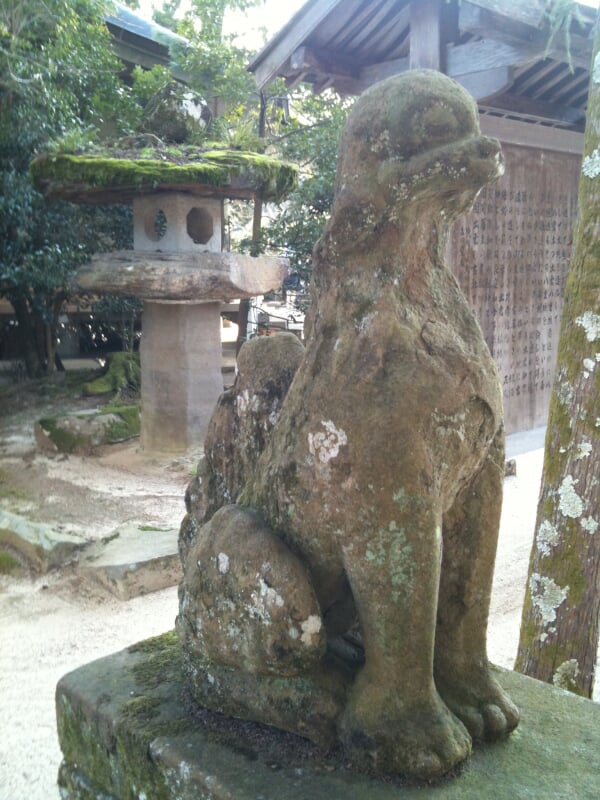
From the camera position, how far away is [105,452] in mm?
8141

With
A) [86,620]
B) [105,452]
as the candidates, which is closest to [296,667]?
[86,620]

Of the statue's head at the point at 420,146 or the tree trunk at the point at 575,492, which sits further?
the tree trunk at the point at 575,492

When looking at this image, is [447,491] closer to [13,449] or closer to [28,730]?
[28,730]

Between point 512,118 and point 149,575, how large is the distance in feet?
12.7

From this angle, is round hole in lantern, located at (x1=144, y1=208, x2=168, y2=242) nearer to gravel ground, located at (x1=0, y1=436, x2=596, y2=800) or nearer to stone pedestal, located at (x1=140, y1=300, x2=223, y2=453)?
stone pedestal, located at (x1=140, y1=300, x2=223, y2=453)

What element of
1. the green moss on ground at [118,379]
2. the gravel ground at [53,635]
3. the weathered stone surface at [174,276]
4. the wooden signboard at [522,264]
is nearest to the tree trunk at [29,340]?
the green moss on ground at [118,379]

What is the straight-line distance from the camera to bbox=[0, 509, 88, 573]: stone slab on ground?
4977 millimetres

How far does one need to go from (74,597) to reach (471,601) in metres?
3.40

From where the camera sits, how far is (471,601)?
72.7 inches

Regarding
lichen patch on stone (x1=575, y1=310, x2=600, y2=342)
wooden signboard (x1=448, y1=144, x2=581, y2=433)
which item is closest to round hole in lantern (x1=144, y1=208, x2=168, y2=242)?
wooden signboard (x1=448, y1=144, x2=581, y2=433)

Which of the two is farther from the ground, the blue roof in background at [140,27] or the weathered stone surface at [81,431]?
the blue roof in background at [140,27]

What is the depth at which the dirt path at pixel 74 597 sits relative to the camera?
10.5 feet

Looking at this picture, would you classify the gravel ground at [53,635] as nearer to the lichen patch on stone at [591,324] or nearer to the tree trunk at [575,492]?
the tree trunk at [575,492]

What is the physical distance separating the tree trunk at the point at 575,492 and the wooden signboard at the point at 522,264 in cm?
229
